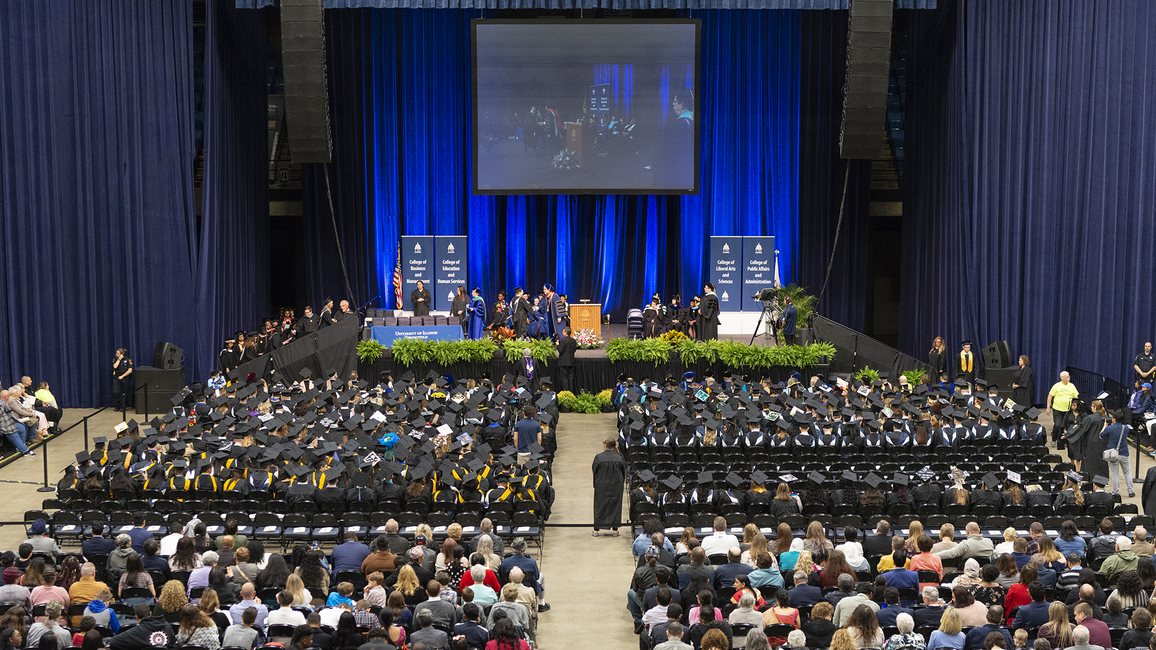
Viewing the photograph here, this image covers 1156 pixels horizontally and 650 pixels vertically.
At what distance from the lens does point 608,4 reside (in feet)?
82.6

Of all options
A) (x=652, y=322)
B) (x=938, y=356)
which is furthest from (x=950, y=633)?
(x=652, y=322)

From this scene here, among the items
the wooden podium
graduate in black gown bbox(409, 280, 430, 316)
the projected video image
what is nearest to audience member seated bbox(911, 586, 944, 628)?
the wooden podium

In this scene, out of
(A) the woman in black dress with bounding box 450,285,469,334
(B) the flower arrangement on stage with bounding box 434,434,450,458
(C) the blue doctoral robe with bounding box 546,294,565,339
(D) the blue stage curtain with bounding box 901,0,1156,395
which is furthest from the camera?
(A) the woman in black dress with bounding box 450,285,469,334

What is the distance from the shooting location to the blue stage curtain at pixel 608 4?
939 inches

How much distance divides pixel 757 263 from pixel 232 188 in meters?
12.8

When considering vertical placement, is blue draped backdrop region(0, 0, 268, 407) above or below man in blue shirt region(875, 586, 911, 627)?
above

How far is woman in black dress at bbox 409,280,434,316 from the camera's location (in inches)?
1030

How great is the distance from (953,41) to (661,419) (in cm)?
1311

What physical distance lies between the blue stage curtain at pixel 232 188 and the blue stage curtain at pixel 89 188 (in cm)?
69

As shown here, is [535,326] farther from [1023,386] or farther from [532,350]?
[1023,386]

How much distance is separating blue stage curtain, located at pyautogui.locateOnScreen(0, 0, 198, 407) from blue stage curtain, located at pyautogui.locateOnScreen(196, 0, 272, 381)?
2.27 feet

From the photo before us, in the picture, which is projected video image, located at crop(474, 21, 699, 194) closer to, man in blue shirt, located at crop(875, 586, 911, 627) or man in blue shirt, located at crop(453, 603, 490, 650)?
man in blue shirt, located at crop(875, 586, 911, 627)

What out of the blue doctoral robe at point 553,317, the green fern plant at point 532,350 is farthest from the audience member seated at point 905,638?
the blue doctoral robe at point 553,317

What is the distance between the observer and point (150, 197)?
2281 cm
